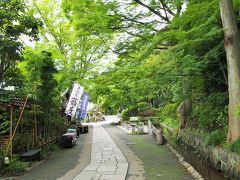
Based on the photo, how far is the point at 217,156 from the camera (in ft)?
25.4

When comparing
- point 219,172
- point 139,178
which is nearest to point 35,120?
point 139,178

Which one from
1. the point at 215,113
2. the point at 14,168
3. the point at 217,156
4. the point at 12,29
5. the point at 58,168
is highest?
the point at 12,29

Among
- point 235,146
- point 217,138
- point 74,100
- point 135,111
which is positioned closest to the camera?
point 235,146

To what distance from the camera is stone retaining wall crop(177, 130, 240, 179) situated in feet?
21.1

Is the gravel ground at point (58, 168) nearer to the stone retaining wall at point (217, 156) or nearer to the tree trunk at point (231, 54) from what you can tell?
the stone retaining wall at point (217, 156)

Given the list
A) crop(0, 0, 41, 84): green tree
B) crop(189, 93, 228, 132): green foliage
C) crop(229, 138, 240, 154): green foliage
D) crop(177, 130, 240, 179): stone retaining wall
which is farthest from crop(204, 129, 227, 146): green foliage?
crop(0, 0, 41, 84): green tree

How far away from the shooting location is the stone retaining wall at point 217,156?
6.45 m

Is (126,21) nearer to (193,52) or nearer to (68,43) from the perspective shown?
(193,52)

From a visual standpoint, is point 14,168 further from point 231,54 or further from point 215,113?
point 231,54

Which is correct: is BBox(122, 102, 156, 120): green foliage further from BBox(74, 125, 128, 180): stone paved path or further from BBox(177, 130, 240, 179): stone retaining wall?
BBox(177, 130, 240, 179): stone retaining wall

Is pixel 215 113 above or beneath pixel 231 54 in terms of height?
beneath

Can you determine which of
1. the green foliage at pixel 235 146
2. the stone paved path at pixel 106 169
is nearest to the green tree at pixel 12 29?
the stone paved path at pixel 106 169

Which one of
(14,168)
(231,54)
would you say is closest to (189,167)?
(231,54)

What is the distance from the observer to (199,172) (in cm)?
1025
